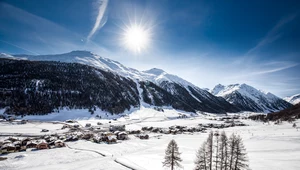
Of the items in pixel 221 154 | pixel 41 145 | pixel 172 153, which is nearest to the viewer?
pixel 172 153

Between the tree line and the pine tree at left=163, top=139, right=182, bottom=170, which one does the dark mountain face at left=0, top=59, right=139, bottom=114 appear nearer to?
the pine tree at left=163, top=139, right=182, bottom=170

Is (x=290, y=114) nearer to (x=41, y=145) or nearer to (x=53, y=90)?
(x=41, y=145)

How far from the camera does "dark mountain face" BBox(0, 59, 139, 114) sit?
397 ft

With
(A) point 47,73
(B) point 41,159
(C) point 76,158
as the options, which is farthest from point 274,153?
(A) point 47,73

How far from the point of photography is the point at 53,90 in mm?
142000

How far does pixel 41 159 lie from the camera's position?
137 feet

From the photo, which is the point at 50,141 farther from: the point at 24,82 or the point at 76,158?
the point at 24,82

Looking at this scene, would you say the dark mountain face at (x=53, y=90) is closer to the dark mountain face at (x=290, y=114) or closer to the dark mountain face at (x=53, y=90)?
the dark mountain face at (x=53, y=90)

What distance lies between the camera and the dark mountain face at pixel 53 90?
121062 mm

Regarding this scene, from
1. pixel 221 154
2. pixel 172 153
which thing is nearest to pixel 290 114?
pixel 221 154

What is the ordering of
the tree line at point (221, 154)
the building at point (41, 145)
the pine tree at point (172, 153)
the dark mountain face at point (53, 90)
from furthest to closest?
the dark mountain face at point (53, 90) → the building at point (41, 145) → the pine tree at point (172, 153) → the tree line at point (221, 154)

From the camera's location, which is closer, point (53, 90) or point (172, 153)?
point (172, 153)

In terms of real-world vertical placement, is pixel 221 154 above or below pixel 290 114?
below

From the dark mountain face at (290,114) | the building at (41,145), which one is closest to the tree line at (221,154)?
the building at (41,145)
